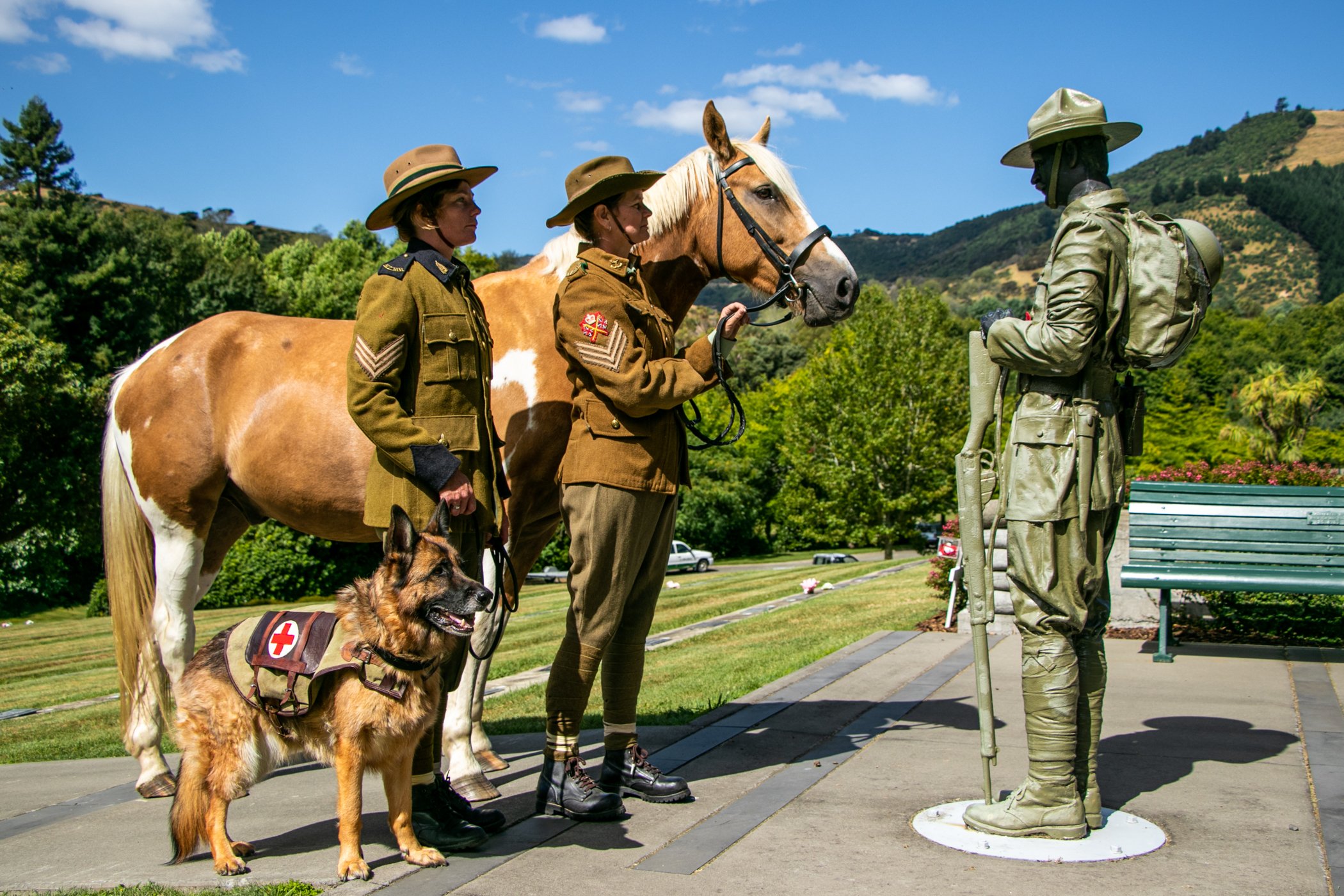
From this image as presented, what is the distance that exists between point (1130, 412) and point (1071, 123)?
1.21m

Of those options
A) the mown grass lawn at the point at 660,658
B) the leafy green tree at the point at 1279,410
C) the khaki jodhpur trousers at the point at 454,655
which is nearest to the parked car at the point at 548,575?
the mown grass lawn at the point at 660,658

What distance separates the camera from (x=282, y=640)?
3676 mm

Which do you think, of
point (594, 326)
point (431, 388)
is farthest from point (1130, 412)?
point (431, 388)

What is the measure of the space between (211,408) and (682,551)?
134 ft

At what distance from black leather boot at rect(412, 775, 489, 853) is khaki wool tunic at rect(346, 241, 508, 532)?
109cm

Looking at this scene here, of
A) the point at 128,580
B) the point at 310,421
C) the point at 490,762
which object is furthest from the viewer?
the point at 128,580

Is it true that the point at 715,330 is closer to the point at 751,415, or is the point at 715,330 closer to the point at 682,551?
the point at 682,551

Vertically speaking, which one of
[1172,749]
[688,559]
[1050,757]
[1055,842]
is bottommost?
[688,559]

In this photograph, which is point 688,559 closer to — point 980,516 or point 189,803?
point 980,516

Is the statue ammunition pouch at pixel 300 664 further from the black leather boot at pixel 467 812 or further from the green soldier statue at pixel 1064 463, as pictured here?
the green soldier statue at pixel 1064 463

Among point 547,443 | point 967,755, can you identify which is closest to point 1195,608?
point 967,755

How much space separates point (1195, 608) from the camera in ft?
29.7

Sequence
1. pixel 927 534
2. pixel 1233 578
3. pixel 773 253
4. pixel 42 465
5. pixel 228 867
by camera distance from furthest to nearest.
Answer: pixel 927 534 → pixel 42 465 → pixel 1233 578 → pixel 773 253 → pixel 228 867

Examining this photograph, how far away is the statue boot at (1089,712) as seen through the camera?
4.03 metres
